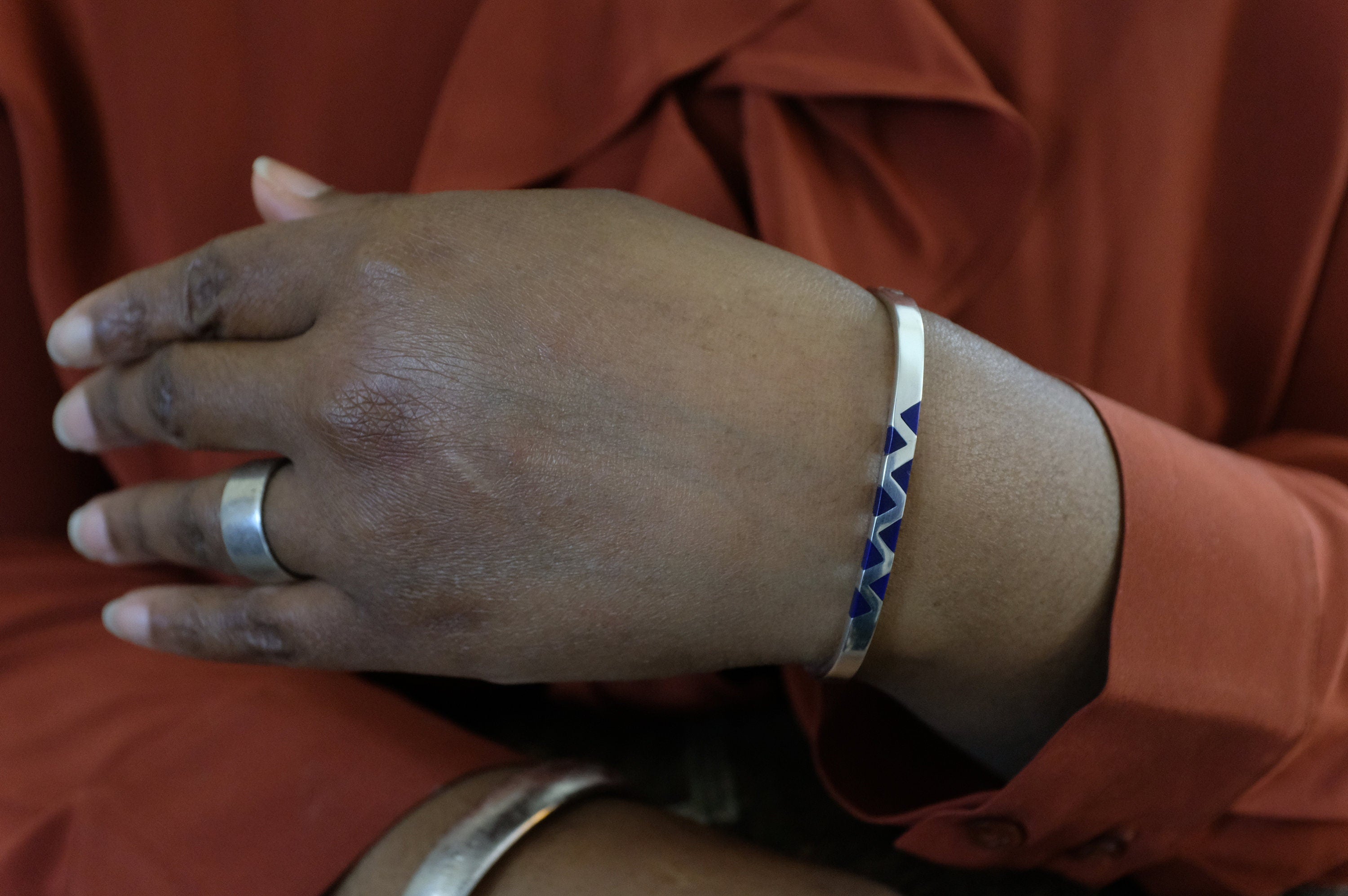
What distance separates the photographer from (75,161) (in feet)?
2.20

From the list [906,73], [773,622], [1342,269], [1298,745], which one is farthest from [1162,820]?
[906,73]

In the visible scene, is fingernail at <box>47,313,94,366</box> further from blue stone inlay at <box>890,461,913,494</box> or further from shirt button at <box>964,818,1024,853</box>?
shirt button at <box>964,818,1024,853</box>

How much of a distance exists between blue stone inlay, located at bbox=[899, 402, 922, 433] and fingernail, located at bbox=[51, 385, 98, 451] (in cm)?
50

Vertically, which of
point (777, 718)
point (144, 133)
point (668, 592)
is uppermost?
point (144, 133)

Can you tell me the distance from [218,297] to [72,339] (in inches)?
4.4

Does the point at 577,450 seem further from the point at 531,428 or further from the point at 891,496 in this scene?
the point at 891,496

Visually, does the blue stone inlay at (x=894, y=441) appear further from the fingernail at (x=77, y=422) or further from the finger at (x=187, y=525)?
the fingernail at (x=77, y=422)

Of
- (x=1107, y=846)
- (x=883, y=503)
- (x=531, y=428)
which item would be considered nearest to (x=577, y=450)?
(x=531, y=428)

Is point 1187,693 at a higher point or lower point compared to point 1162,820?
higher

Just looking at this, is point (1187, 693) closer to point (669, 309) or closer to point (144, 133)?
point (669, 309)

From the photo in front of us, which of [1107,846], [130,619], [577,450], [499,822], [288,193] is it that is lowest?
[1107,846]

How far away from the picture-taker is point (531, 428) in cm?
45

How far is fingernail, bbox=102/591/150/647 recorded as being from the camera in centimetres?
54

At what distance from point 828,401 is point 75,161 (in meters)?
0.60
